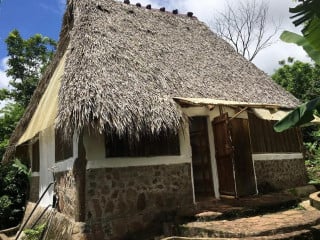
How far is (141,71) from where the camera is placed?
25.7 ft

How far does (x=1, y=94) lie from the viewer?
19.1 m

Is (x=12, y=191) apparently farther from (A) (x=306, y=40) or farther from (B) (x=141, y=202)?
(A) (x=306, y=40)

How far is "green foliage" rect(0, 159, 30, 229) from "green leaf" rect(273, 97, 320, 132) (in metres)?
10.7

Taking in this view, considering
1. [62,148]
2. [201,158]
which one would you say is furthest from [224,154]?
[62,148]

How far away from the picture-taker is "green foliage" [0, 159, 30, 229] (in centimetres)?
1320

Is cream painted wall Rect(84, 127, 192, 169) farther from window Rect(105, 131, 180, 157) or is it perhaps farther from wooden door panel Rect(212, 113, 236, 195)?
wooden door panel Rect(212, 113, 236, 195)

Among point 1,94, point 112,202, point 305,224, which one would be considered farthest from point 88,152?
point 1,94

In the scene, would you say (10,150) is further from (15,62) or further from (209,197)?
(15,62)

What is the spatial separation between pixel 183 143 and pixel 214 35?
5.27 m

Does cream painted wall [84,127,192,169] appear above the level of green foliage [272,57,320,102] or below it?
below

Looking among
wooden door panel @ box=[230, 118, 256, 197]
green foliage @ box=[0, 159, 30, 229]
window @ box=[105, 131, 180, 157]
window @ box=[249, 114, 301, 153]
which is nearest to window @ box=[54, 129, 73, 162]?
window @ box=[105, 131, 180, 157]

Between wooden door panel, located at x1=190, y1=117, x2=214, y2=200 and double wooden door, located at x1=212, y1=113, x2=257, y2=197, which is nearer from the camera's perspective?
double wooden door, located at x1=212, y1=113, x2=257, y2=197

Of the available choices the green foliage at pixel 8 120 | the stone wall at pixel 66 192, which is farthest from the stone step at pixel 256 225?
the green foliage at pixel 8 120

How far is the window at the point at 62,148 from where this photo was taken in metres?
7.60
